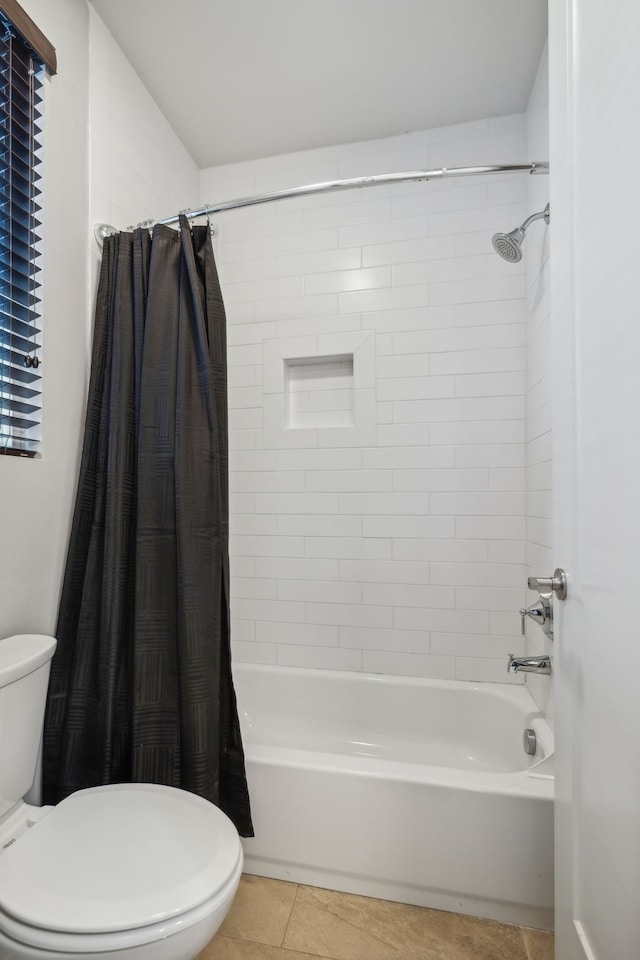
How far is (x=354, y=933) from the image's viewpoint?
4.42 feet

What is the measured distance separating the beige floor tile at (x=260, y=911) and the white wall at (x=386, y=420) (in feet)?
2.72

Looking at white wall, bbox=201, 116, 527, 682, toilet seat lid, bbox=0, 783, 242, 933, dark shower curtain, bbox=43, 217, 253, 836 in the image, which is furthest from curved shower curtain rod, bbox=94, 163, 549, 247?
toilet seat lid, bbox=0, 783, 242, 933

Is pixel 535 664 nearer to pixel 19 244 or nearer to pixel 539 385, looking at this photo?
pixel 539 385

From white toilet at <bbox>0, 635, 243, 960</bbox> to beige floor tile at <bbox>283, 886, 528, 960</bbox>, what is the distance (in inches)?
22.5

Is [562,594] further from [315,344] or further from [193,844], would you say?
[315,344]

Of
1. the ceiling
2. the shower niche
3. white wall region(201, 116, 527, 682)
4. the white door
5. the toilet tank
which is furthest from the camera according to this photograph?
the shower niche

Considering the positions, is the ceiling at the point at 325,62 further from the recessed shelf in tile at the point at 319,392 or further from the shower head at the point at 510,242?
the recessed shelf in tile at the point at 319,392

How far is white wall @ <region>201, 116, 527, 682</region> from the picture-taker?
81.0 inches

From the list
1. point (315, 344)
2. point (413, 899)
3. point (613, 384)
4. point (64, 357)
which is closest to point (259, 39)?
point (315, 344)

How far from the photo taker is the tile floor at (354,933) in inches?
50.8

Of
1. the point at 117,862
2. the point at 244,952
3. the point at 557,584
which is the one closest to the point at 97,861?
the point at 117,862

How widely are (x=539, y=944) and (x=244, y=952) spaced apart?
0.78m

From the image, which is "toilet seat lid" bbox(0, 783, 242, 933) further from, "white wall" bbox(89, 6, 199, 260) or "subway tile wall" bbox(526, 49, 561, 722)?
"white wall" bbox(89, 6, 199, 260)

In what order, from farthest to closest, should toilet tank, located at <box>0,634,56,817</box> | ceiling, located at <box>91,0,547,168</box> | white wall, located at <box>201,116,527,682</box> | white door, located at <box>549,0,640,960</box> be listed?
1. white wall, located at <box>201,116,527,682</box>
2. ceiling, located at <box>91,0,547,168</box>
3. toilet tank, located at <box>0,634,56,817</box>
4. white door, located at <box>549,0,640,960</box>
